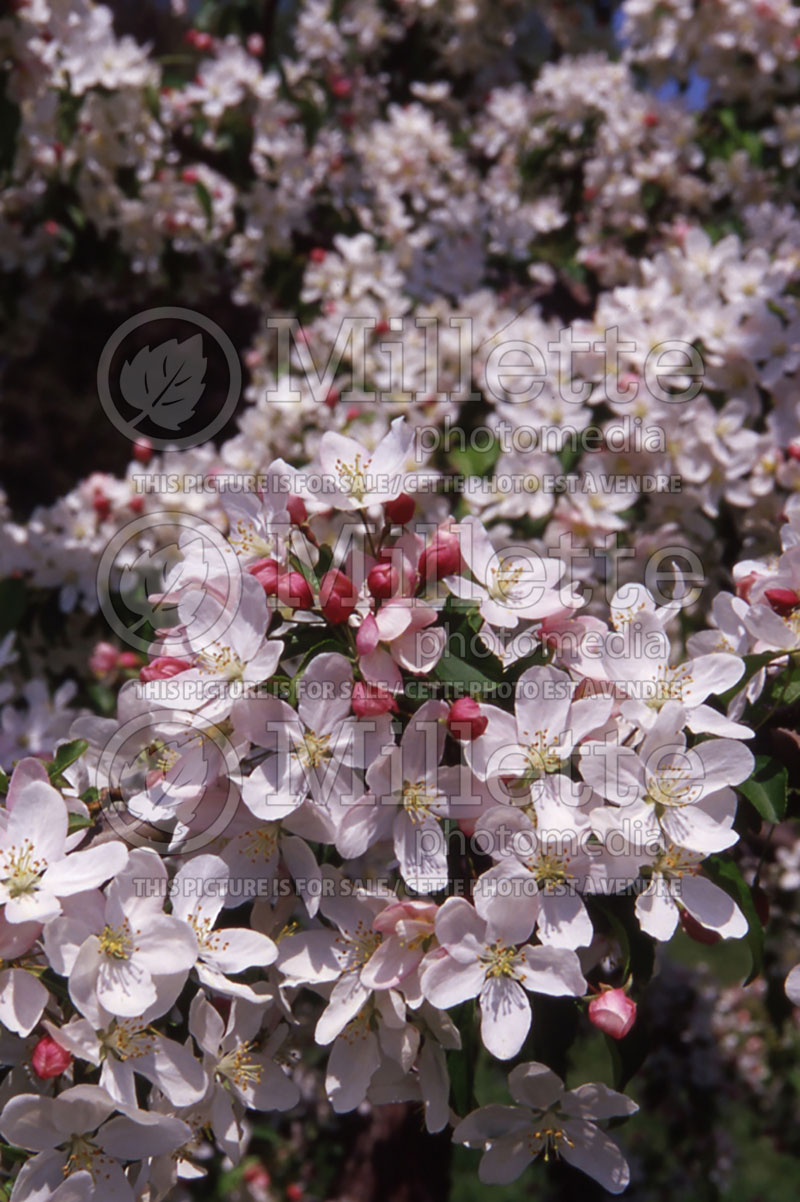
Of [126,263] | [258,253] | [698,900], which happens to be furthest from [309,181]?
[698,900]

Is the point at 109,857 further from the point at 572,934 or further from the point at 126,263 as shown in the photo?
the point at 126,263

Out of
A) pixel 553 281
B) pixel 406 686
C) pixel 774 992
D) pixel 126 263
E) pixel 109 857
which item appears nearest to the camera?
pixel 109 857

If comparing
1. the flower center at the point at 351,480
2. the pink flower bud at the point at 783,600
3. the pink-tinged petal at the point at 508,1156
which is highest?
the flower center at the point at 351,480

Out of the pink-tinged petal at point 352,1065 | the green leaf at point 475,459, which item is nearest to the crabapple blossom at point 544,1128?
the pink-tinged petal at point 352,1065

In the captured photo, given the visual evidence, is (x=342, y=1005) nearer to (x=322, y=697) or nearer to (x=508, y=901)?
(x=508, y=901)

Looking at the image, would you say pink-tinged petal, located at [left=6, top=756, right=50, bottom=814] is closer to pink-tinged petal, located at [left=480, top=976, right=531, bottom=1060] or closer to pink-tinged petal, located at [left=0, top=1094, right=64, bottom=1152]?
pink-tinged petal, located at [left=0, top=1094, right=64, bottom=1152]

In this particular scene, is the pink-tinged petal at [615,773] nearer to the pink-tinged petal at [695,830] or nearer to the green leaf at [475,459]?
the pink-tinged petal at [695,830]

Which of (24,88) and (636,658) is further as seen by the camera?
(24,88)
